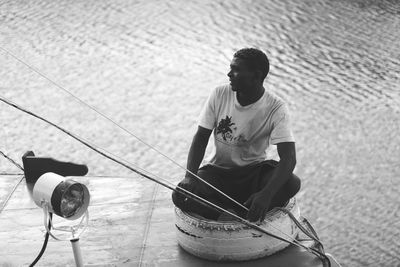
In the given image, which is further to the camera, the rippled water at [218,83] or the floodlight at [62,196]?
the rippled water at [218,83]

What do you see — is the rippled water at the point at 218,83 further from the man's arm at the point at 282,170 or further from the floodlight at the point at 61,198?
the floodlight at the point at 61,198

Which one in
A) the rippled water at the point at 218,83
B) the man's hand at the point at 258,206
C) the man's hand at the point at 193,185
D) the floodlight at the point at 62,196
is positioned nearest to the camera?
the floodlight at the point at 62,196

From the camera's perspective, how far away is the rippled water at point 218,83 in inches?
186

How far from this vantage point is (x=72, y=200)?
2605 millimetres

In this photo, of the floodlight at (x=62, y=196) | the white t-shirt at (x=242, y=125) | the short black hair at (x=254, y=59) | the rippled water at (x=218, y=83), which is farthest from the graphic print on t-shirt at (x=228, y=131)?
the rippled water at (x=218, y=83)

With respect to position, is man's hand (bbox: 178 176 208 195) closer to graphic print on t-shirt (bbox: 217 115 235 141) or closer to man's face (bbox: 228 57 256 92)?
graphic print on t-shirt (bbox: 217 115 235 141)

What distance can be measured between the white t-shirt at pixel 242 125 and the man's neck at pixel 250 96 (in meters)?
0.02

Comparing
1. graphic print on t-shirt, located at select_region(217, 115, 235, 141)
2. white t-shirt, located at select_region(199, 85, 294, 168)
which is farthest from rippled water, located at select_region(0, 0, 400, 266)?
graphic print on t-shirt, located at select_region(217, 115, 235, 141)

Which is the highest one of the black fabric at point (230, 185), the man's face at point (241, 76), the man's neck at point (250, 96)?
the man's face at point (241, 76)

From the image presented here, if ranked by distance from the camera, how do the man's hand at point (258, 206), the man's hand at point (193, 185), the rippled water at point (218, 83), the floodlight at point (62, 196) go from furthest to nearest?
1. the rippled water at point (218, 83)
2. the man's hand at point (193, 185)
3. the man's hand at point (258, 206)
4. the floodlight at point (62, 196)

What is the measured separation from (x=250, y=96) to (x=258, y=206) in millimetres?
493

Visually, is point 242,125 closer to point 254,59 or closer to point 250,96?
point 250,96

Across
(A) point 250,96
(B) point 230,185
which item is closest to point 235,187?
(B) point 230,185

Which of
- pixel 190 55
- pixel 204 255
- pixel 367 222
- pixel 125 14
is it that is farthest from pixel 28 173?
pixel 125 14
